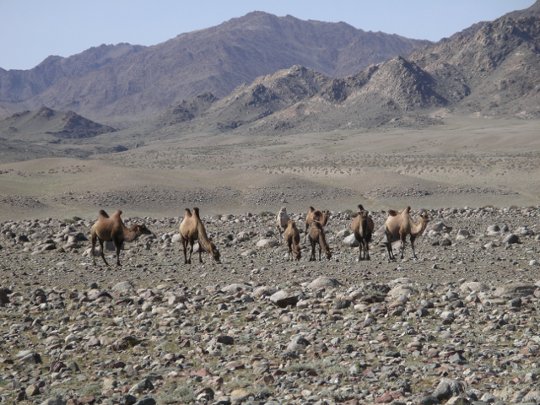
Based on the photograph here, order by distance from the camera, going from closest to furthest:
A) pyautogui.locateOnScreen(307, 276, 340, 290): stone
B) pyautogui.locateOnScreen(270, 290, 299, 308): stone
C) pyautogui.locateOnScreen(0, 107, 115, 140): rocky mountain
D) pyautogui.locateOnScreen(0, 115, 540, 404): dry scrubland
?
pyautogui.locateOnScreen(0, 115, 540, 404): dry scrubland < pyautogui.locateOnScreen(270, 290, 299, 308): stone < pyautogui.locateOnScreen(307, 276, 340, 290): stone < pyautogui.locateOnScreen(0, 107, 115, 140): rocky mountain

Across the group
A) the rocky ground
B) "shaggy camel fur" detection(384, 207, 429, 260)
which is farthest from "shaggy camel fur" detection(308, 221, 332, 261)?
"shaggy camel fur" detection(384, 207, 429, 260)

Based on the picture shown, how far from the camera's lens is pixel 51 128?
186 m

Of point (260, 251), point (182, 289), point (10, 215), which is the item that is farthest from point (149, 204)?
point (182, 289)

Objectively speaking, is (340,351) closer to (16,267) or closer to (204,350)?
(204,350)

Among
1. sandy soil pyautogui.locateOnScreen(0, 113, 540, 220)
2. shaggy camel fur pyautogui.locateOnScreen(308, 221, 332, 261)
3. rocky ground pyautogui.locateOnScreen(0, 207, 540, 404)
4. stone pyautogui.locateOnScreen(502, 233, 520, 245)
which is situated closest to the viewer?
rocky ground pyautogui.locateOnScreen(0, 207, 540, 404)

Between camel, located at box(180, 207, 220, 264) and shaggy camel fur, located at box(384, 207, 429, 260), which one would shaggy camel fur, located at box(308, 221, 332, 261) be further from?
camel, located at box(180, 207, 220, 264)

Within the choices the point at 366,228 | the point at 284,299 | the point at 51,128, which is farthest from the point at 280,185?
the point at 51,128

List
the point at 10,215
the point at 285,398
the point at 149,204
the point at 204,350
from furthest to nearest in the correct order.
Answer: the point at 149,204
the point at 10,215
the point at 204,350
the point at 285,398

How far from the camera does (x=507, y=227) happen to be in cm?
2206

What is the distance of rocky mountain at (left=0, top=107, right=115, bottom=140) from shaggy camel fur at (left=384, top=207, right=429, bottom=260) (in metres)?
159

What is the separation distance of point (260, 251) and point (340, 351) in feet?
36.4

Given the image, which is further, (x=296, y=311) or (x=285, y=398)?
(x=296, y=311)

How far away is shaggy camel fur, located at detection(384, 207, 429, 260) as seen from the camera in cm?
1819

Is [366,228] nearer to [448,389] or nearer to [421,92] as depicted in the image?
[448,389]
